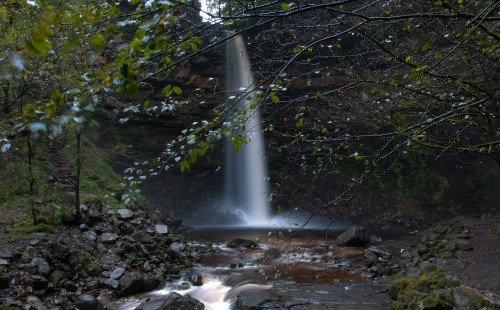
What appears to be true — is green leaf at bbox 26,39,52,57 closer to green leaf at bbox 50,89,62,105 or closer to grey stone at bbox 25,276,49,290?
green leaf at bbox 50,89,62,105

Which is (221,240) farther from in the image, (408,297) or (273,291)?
(408,297)

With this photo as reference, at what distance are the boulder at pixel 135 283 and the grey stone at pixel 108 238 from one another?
129 cm

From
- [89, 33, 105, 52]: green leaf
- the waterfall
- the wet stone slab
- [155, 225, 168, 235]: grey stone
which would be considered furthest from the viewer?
the waterfall

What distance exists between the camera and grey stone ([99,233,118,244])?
25.8ft

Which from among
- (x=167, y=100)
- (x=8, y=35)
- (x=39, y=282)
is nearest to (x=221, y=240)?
(x=39, y=282)

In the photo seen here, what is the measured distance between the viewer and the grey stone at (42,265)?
5.98 meters

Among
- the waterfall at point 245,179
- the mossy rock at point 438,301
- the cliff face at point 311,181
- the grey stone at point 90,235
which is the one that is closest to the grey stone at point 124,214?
the grey stone at point 90,235

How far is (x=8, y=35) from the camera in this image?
24.4 ft

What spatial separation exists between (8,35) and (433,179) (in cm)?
1769

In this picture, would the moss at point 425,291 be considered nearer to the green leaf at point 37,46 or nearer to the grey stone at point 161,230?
the green leaf at point 37,46

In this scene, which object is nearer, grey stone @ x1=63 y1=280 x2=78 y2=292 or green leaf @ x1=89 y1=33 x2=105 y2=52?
green leaf @ x1=89 y1=33 x2=105 y2=52

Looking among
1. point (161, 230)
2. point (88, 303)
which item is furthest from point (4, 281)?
point (161, 230)

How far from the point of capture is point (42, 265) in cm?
606

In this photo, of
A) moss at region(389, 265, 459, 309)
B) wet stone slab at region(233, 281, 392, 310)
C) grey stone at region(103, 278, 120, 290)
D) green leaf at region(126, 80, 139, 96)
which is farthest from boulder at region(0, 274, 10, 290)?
moss at region(389, 265, 459, 309)
